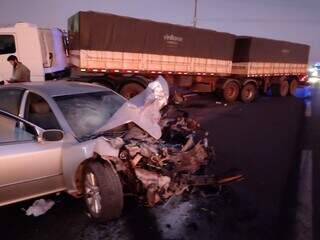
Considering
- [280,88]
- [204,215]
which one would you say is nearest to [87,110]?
[204,215]

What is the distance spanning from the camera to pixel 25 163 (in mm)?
3941

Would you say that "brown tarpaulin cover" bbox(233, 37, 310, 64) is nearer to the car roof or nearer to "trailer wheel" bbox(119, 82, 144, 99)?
"trailer wheel" bbox(119, 82, 144, 99)

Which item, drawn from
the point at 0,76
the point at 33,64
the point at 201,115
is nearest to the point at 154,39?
the point at 201,115

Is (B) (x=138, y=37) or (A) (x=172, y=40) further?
(A) (x=172, y=40)

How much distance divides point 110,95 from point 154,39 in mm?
8556

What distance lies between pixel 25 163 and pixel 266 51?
16.6 m

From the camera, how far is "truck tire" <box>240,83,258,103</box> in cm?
1764

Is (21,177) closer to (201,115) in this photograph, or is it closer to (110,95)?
(110,95)

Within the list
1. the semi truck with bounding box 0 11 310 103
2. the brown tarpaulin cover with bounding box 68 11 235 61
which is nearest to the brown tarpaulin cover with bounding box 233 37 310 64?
the semi truck with bounding box 0 11 310 103

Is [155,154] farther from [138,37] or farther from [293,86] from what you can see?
[293,86]

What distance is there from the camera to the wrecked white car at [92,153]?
396cm

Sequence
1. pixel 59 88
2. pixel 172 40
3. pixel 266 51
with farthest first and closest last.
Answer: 1. pixel 266 51
2. pixel 172 40
3. pixel 59 88

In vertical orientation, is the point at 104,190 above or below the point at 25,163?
below

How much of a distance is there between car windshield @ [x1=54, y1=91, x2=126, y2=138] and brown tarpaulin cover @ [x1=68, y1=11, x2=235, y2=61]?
710 cm
